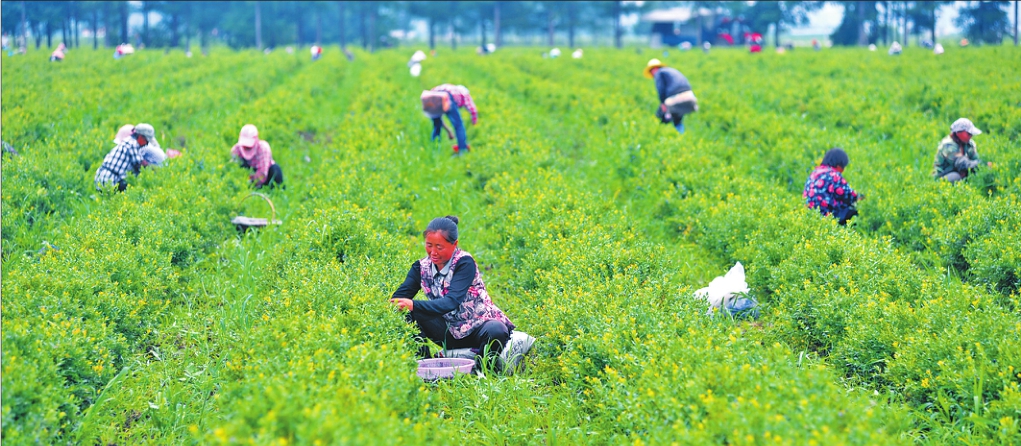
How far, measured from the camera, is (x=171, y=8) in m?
64.1

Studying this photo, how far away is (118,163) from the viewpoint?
9609 millimetres

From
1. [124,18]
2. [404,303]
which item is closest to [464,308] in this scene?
[404,303]

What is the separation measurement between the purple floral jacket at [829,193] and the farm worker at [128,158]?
26.3 ft

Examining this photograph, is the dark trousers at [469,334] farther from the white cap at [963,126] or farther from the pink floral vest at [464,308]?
the white cap at [963,126]

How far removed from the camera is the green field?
402 centimetres

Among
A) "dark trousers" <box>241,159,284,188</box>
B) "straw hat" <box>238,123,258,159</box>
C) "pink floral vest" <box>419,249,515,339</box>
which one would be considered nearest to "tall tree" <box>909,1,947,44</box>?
"dark trousers" <box>241,159,284,188</box>

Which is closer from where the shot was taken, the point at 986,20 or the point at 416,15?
the point at 986,20

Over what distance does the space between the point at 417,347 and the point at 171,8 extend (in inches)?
2660

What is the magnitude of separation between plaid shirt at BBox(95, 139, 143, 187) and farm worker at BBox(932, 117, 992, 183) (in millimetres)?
10045

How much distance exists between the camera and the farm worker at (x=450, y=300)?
5402mm

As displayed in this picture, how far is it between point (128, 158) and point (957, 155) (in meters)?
10.4

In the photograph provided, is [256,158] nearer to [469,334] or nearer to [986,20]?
[469,334]

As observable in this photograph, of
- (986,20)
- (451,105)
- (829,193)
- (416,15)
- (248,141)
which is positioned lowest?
(829,193)

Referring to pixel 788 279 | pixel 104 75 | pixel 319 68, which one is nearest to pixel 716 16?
pixel 319 68
